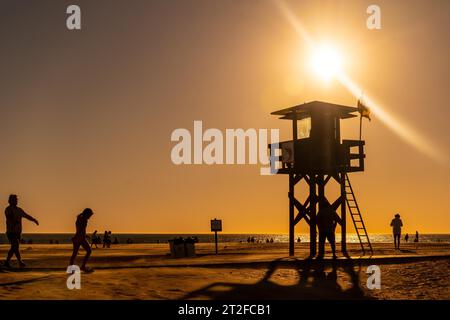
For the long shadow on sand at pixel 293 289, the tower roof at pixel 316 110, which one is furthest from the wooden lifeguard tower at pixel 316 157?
the long shadow on sand at pixel 293 289

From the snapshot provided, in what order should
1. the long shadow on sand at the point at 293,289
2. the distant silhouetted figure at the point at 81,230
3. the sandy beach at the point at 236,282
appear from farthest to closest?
the distant silhouetted figure at the point at 81,230 < the long shadow on sand at the point at 293,289 < the sandy beach at the point at 236,282

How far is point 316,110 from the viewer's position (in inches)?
1072

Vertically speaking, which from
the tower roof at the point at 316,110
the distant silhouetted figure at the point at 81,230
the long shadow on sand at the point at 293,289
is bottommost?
the long shadow on sand at the point at 293,289

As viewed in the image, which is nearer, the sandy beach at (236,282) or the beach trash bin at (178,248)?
the sandy beach at (236,282)

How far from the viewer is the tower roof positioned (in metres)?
27.2

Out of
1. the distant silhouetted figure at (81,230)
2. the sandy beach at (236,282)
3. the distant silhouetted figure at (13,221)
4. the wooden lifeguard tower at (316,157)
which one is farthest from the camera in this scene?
the wooden lifeguard tower at (316,157)

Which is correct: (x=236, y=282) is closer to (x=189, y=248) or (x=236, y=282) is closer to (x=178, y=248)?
(x=189, y=248)

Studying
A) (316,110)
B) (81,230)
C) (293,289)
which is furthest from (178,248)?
(293,289)

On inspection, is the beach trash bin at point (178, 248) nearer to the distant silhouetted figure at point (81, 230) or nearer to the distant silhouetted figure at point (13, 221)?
the distant silhouetted figure at point (13, 221)

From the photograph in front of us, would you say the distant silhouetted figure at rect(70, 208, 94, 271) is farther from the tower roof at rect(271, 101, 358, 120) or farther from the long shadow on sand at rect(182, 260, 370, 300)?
the tower roof at rect(271, 101, 358, 120)

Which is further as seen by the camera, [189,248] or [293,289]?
[189,248]

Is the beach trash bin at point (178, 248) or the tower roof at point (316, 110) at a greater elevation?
the tower roof at point (316, 110)

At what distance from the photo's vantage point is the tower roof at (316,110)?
2723 cm
